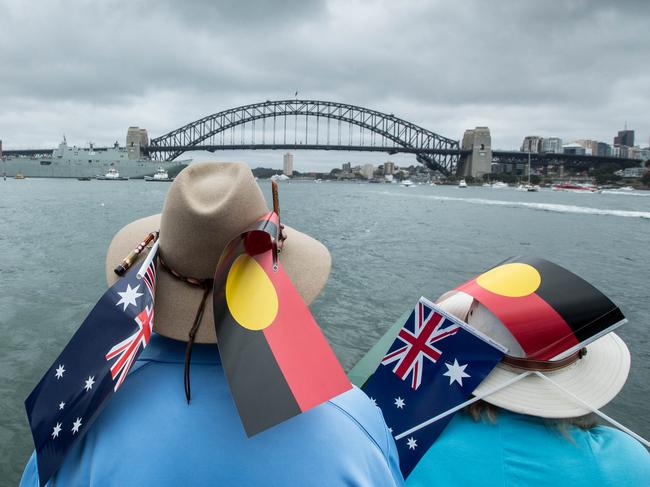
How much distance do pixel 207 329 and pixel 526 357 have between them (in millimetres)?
1013

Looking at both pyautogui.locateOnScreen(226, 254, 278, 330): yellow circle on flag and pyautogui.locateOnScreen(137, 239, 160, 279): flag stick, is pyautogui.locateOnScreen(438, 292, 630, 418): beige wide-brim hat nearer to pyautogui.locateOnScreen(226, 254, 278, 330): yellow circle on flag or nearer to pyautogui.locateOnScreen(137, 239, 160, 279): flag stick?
pyautogui.locateOnScreen(226, 254, 278, 330): yellow circle on flag

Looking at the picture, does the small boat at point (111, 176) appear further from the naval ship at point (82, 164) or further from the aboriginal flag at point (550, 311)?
the aboriginal flag at point (550, 311)

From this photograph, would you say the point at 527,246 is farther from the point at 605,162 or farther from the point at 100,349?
the point at 605,162

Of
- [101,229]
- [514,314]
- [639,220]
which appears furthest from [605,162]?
[514,314]

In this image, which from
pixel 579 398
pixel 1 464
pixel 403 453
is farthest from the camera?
pixel 1 464

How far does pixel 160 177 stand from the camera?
230ft

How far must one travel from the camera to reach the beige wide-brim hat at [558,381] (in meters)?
1.31

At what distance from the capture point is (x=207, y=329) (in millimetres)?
952

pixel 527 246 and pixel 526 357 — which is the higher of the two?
pixel 526 357

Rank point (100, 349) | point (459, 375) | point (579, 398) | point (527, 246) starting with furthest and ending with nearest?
point (527, 246), point (459, 375), point (579, 398), point (100, 349)

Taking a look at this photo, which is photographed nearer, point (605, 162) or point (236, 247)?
point (236, 247)

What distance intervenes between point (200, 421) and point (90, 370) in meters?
0.25

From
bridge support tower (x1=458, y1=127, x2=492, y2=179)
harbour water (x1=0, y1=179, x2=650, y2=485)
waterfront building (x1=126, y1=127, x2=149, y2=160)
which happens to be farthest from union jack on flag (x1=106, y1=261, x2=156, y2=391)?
bridge support tower (x1=458, y1=127, x2=492, y2=179)

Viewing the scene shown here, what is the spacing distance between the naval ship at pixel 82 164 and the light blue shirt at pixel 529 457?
244 feet
